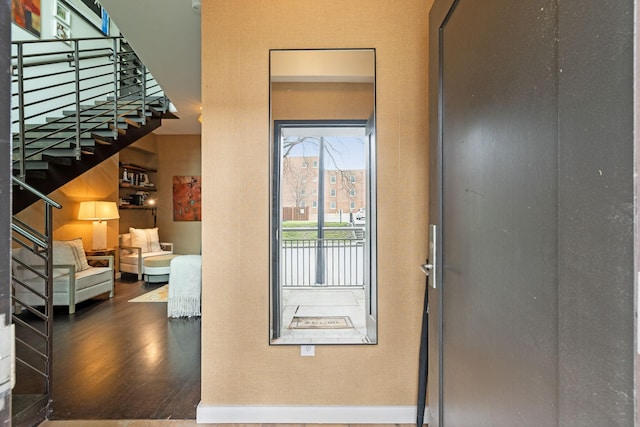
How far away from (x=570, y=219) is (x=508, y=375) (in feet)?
1.42

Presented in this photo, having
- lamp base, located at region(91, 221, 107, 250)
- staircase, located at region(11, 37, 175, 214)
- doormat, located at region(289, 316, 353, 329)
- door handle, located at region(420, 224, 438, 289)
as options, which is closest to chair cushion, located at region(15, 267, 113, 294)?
lamp base, located at region(91, 221, 107, 250)

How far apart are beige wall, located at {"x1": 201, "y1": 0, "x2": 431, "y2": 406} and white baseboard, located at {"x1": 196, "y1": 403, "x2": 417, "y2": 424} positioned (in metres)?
0.04

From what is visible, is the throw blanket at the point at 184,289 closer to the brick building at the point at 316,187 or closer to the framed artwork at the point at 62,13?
the brick building at the point at 316,187

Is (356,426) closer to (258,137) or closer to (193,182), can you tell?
(258,137)

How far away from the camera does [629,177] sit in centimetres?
44

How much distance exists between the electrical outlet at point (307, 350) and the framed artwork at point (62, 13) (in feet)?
17.4

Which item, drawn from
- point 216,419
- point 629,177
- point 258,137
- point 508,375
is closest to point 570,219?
point 629,177

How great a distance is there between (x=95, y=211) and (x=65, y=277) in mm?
1549

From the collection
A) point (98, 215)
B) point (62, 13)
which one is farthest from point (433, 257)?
point (62, 13)

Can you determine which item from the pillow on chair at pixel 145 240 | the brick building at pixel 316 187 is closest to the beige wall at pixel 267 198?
the brick building at pixel 316 187

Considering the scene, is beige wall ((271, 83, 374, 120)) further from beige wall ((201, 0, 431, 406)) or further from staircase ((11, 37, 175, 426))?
staircase ((11, 37, 175, 426))

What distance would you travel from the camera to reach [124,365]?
2.52 meters

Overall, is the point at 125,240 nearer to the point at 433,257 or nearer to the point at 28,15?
the point at 28,15

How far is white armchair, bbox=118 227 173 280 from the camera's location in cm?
557
